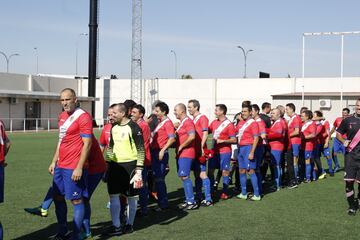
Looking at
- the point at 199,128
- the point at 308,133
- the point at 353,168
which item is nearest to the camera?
the point at 353,168

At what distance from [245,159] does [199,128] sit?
1.22m

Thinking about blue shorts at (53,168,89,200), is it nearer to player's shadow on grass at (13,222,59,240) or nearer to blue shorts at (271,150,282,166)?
player's shadow on grass at (13,222,59,240)

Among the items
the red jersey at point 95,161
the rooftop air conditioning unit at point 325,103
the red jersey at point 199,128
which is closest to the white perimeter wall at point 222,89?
the rooftop air conditioning unit at point 325,103

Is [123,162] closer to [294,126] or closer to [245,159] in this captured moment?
[245,159]

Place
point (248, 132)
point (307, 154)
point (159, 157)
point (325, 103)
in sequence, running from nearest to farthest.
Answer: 1. point (159, 157)
2. point (248, 132)
3. point (307, 154)
4. point (325, 103)

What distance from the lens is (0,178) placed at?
602 cm

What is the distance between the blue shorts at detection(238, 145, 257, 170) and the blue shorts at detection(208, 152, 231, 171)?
0.25 metres

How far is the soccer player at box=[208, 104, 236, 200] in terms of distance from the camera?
1060 cm

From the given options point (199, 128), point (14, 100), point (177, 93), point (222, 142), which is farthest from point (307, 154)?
point (177, 93)

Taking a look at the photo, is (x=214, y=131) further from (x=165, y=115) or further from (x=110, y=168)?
(x=110, y=168)

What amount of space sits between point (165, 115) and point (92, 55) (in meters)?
41.1

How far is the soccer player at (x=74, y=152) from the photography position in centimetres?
647

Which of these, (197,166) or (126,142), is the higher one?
(126,142)

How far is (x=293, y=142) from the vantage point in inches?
509
